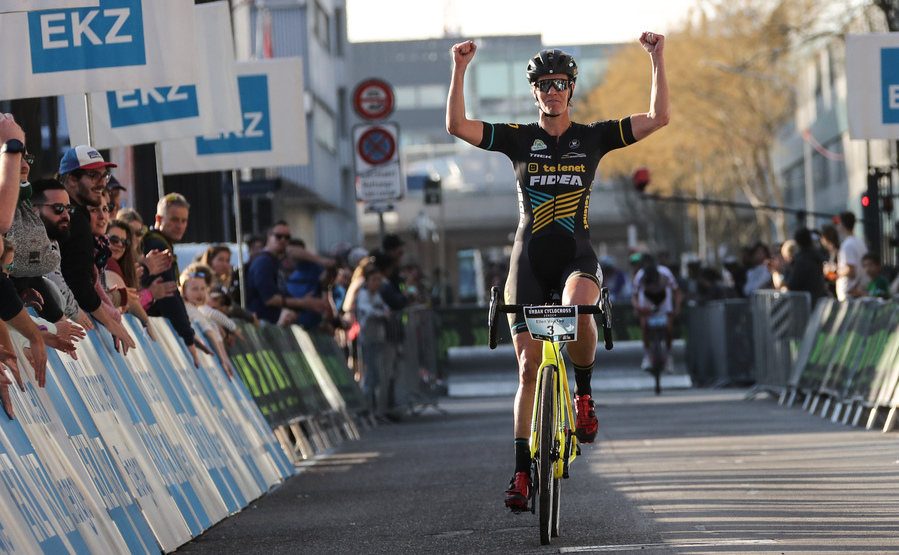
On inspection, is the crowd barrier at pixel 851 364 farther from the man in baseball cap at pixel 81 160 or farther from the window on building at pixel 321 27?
the window on building at pixel 321 27

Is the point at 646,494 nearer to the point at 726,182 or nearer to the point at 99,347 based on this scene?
the point at 99,347

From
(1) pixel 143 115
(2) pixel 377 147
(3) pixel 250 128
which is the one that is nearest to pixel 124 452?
(1) pixel 143 115

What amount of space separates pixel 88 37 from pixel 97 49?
0.33ft

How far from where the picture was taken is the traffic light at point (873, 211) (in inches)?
916

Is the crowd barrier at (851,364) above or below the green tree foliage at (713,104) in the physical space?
below

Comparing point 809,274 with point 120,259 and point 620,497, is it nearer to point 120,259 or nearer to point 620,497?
point 620,497

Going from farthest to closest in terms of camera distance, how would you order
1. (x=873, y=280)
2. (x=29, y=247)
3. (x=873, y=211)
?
(x=873, y=211)
(x=873, y=280)
(x=29, y=247)

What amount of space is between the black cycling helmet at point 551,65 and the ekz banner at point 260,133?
8.40m

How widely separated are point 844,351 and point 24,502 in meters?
11.5

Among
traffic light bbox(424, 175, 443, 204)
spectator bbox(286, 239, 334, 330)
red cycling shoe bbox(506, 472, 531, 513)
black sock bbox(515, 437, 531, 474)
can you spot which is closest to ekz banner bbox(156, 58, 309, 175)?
spectator bbox(286, 239, 334, 330)

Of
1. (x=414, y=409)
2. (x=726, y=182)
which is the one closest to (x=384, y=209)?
(x=414, y=409)

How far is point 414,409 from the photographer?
72.4 feet

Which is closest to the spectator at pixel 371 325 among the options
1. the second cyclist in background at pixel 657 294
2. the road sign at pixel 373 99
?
the road sign at pixel 373 99

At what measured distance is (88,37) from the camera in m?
11.6
